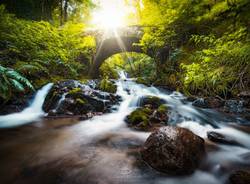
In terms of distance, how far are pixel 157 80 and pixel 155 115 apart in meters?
5.69

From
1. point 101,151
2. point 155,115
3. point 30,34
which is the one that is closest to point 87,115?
point 155,115

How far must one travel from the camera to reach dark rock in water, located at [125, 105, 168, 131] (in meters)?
4.93

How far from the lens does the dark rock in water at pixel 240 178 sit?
224 centimetres

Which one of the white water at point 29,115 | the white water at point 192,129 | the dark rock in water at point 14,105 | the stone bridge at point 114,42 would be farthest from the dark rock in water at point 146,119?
the stone bridge at point 114,42

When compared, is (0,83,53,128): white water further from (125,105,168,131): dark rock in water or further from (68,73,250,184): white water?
(125,105,168,131): dark rock in water

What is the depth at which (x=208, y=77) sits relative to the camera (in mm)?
4688

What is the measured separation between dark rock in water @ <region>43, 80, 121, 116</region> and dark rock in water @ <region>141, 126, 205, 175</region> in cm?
375

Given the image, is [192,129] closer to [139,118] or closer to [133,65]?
[139,118]

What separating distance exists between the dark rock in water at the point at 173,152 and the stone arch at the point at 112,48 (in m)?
8.80

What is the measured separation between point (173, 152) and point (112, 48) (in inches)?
440

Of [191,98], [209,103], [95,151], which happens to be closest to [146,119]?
[95,151]

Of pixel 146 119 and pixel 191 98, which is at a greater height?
pixel 191 98

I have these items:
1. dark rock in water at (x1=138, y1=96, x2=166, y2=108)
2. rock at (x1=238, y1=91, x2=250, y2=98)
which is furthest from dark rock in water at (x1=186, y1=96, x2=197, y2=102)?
rock at (x1=238, y1=91, x2=250, y2=98)

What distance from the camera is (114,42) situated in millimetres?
12289
